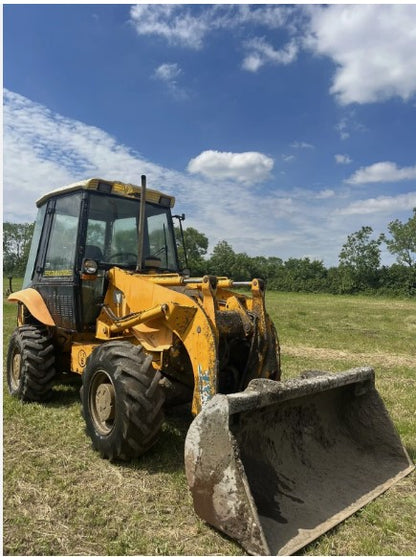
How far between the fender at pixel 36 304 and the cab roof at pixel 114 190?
1.36 m

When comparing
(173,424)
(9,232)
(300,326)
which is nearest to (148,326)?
(173,424)

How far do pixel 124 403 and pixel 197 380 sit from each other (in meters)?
0.65

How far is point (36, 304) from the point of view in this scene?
616 centimetres

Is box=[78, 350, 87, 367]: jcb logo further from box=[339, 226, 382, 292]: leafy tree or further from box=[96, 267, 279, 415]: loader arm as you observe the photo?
box=[339, 226, 382, 292]: leafy tree

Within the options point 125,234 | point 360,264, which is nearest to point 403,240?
point 360,264

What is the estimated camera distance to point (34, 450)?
4473mm

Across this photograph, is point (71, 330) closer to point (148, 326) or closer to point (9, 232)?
point (148, 326)

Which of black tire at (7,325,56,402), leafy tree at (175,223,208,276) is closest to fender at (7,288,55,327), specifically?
black tire at (7,325,56,402)

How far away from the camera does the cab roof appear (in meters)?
5.68

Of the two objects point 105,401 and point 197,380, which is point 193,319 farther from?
point 105,401

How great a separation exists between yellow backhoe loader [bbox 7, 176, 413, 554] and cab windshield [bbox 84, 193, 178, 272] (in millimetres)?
16

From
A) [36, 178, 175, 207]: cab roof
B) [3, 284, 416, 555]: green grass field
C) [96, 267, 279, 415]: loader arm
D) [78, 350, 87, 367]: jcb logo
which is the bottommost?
[3, 284, 416, 555]: green grass field

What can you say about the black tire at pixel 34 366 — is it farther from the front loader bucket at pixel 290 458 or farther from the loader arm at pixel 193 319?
the front loader bucket at pixel 290 458

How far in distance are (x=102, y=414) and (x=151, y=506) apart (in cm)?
114
